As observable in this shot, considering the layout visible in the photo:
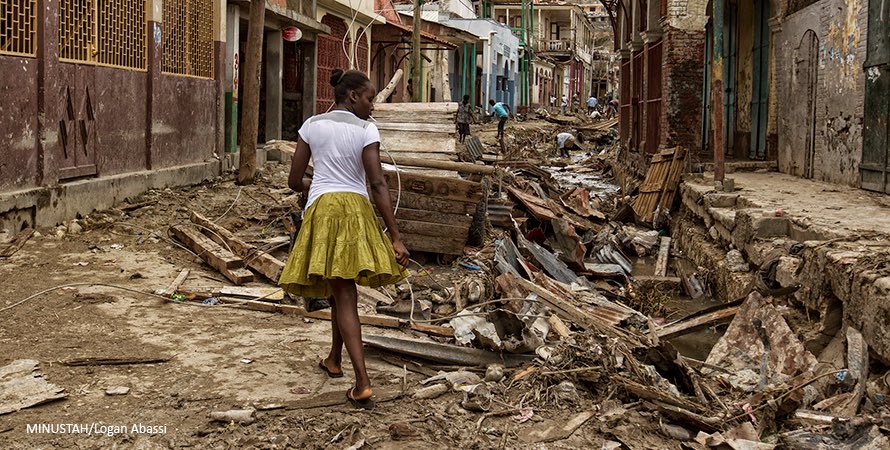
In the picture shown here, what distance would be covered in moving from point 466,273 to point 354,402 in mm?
3657

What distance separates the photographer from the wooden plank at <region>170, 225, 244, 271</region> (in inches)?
306

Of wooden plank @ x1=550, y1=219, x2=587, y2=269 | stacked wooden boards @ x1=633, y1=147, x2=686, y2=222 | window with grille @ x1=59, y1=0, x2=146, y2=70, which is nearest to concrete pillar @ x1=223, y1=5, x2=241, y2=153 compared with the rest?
window with grille @ x1=59, y1=0, x2=146, y2=70

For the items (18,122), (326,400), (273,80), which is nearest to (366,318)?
(326,400)

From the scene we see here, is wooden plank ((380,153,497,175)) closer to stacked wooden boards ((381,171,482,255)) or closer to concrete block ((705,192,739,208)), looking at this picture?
stacked wooden boards ((381,171,482,255))

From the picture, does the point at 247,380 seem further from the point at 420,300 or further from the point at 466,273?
the point at 466,273

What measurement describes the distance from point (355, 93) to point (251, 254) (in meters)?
Answer: 3.70

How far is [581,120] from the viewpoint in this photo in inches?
1687

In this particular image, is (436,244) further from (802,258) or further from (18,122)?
(18,122)

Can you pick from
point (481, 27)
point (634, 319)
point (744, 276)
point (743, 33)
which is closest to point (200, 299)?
point (634, 319)

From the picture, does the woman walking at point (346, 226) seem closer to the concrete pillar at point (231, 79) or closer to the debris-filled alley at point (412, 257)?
the debris-filled alley at point (412, 257)

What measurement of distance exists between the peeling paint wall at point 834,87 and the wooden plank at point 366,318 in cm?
754

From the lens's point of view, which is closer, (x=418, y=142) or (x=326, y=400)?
(x=326, y=400)

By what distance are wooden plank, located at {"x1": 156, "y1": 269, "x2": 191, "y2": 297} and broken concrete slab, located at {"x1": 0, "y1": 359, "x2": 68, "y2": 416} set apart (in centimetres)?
192

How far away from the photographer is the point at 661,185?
1466 cm
